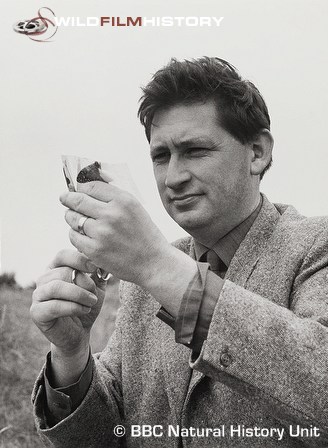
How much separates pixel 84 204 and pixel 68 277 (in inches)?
10.2

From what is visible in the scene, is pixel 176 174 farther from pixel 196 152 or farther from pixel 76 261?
pixel 76 261

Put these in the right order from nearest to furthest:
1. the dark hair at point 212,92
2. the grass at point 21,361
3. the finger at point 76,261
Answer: the finger at point 76,261, the dark hair at point 212,92, the grass at point 21,361

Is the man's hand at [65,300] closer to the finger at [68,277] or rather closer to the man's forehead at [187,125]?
A: the finger at [68,277]

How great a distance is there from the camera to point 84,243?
82 cm

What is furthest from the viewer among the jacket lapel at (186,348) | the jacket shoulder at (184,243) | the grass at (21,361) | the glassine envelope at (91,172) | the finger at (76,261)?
the grass at (21,361)

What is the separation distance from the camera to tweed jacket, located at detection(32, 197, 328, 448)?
764 millimetres

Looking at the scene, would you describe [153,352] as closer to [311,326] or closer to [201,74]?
[311,326]

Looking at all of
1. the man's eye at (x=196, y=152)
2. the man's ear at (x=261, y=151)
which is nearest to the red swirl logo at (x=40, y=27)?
the man's eye at (x=196, y=152)

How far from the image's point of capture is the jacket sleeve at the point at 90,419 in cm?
118

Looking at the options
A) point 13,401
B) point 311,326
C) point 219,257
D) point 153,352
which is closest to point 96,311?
point 153,352

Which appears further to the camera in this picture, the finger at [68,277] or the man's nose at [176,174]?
the man's nose at [176,174]

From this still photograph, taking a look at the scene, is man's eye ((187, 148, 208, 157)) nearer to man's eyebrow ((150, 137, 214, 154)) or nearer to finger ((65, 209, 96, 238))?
man's eyebrow ((150, 137, 214, 154))

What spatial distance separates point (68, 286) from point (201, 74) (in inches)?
23.1

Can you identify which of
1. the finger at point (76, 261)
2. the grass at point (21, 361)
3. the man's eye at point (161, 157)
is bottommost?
the grass at point (21, 361)
